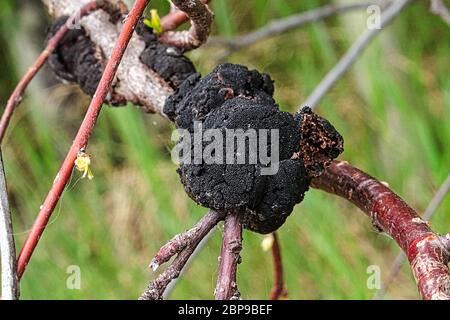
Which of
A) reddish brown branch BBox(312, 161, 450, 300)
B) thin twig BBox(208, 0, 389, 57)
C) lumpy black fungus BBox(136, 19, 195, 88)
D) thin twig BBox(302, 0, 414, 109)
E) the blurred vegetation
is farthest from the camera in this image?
the blurred vegetation

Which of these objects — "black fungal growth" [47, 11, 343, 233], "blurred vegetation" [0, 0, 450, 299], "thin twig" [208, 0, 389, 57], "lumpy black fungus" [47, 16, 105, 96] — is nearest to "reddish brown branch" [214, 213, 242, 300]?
"black fungal growth" [47, 11, 343, 233]

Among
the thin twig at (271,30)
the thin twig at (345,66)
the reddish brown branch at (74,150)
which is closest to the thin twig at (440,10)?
the thin twig at (345,66)

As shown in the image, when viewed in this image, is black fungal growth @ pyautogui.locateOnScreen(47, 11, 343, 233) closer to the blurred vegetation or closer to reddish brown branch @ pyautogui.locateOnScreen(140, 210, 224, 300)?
reddish brown branch @ pyautogui.locateOnScreen(140, 210, 224, 300)

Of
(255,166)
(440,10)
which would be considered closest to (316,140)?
(255,166)

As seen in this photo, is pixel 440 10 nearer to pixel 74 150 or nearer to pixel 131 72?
pixel 131 72
